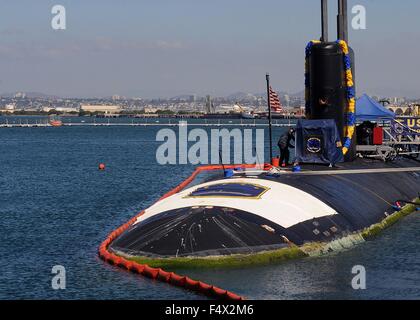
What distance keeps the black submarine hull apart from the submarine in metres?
0.04

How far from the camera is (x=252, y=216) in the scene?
2984cm

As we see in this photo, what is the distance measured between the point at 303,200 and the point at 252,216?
3811 millimetres

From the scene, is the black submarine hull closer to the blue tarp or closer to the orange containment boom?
the orange containment boom

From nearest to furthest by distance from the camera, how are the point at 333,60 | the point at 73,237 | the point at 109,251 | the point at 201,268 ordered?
the point at 201,268, the point at 109,251, the point at 73,237, the point at 333,60

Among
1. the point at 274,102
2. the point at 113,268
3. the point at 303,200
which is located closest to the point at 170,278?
the point at 113,268

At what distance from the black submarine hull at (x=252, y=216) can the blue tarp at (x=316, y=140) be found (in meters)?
1.48

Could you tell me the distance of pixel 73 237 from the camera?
38688 millimetres

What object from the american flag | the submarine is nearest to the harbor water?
the submarine

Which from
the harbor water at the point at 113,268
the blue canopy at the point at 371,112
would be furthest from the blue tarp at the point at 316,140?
the blue canopy at the point at 371,112
